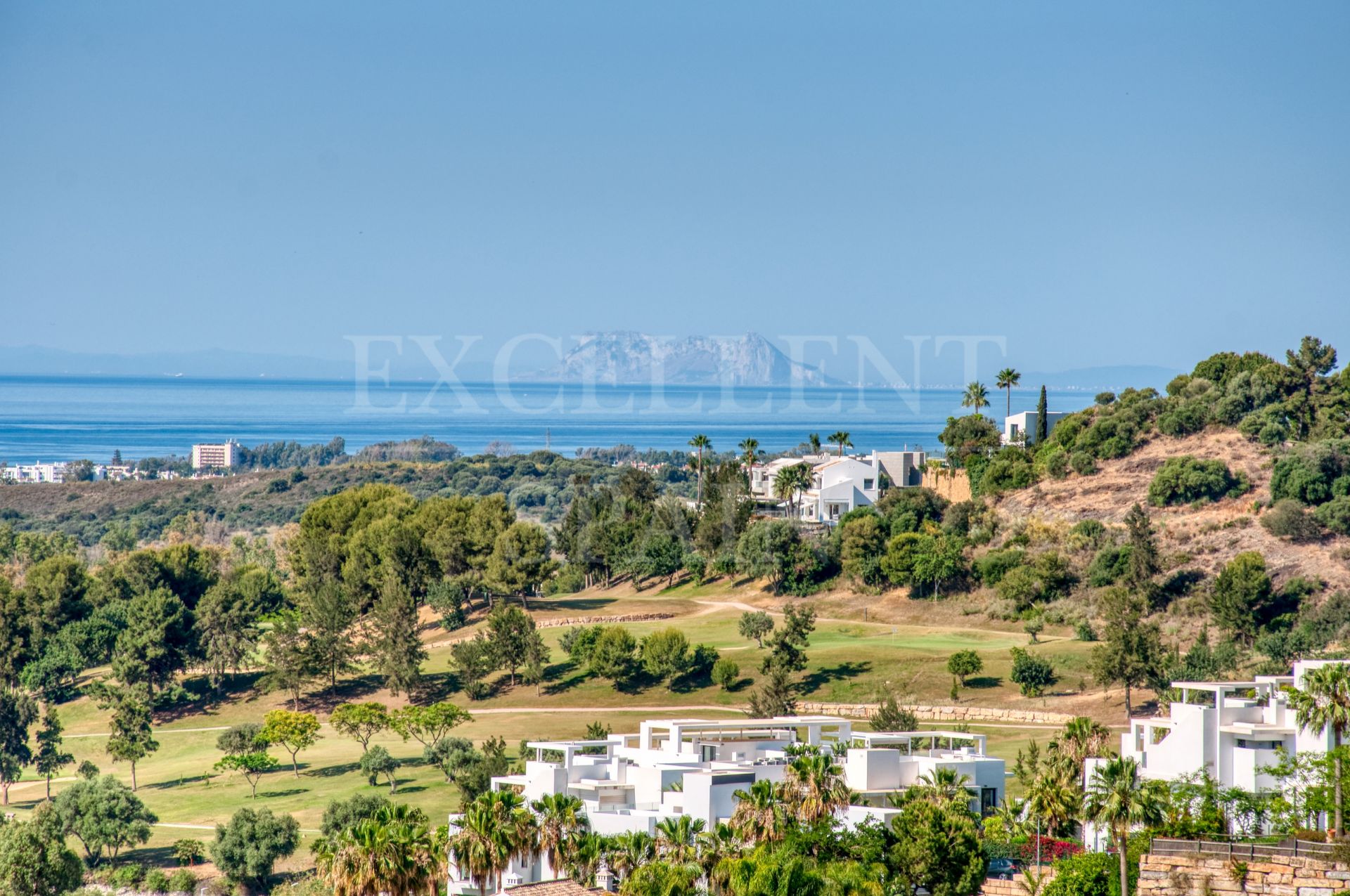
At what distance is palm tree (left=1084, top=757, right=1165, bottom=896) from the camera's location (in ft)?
116

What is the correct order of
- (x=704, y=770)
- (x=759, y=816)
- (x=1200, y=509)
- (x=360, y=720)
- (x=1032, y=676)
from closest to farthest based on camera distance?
(x=759, y=816) < (x=704, y=770) < (x=360, y=720) < (x=1032, y=676) < (x=1200, y=509)

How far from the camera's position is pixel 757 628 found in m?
79.4

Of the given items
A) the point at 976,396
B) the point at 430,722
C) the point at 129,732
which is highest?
the point at 976,396

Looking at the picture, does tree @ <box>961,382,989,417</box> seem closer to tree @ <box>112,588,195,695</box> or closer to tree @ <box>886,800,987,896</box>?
tree @ <box>112,588,195,695</box>

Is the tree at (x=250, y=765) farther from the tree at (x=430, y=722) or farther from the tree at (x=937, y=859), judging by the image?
the tree at (x=937, y=859)

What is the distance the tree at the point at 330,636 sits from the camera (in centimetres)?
7819

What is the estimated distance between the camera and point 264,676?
8131 centimetres

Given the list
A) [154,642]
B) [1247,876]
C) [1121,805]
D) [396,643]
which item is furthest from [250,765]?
[1247,876]

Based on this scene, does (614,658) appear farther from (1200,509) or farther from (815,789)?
(1200,509)

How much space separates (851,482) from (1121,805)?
73.8m

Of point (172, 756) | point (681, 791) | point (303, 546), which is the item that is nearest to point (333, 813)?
point (681, 791)

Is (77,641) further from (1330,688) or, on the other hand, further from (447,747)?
(1330,688)

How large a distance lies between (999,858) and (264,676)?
158 ft

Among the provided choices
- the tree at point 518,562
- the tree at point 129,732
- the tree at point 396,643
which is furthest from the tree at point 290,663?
the tree at point 518,562
